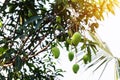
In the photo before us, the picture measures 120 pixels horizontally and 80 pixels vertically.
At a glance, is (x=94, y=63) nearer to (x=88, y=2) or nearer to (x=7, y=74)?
(x=88, y=2)

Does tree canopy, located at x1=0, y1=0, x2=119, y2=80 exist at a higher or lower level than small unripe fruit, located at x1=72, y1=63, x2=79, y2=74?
higher

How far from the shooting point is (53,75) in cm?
531

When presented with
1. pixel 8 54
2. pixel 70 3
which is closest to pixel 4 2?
pixel 8 54

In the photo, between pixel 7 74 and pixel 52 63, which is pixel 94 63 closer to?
pixel 7 74

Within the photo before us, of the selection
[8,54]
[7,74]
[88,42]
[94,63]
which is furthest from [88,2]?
[7,74]

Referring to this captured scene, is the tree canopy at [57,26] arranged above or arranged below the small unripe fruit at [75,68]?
above

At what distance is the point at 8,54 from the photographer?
3.24m

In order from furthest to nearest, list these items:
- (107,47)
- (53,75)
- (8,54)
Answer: (53,75) < (8,54) < (107,47)

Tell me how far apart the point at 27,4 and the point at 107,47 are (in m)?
1.57

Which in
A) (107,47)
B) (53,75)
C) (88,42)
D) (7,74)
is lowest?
(107,47)

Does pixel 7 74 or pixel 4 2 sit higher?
pixel 4 2

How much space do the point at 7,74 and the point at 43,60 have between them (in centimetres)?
145

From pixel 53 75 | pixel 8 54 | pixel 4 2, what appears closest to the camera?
pixel 8 54

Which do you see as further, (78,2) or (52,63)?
(52,63)
